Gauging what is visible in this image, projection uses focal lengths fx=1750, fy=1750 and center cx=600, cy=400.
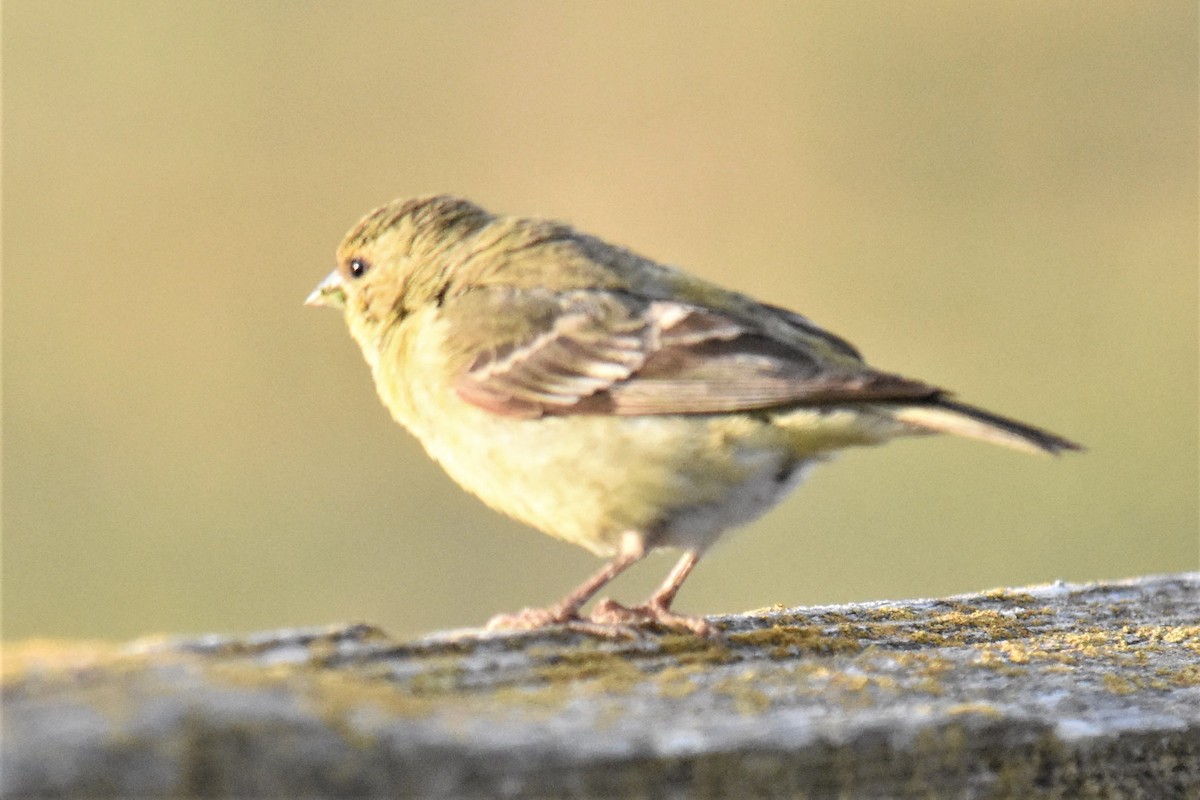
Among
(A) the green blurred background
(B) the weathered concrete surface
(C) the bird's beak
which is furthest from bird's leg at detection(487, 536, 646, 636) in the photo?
(A) the green blurred background

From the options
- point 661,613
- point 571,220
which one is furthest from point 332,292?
point 571,220

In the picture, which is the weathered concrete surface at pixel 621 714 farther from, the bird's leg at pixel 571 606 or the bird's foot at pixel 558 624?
the bird's leg at pixel 571 606

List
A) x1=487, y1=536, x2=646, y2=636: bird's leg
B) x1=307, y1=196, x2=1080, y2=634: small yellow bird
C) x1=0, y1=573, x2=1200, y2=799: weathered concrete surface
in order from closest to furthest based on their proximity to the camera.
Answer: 1. x1=0, y1=573, x2=1200, y2=799: weathered concrete surface
2. x1=487, y1=536, x2=646, y2=636: bird's leg
3. x1=307, y1=196, x2=1080, y2=634: small yellow bird

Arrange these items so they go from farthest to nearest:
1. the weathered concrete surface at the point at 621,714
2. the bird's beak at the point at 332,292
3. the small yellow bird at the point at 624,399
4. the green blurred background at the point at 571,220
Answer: the green blurred background at the point at 571,220 → the bird's beak at the point at 332,292 → the small yellow bird at the point at 624,399 → the weathered concrete surface at the point at 621,714

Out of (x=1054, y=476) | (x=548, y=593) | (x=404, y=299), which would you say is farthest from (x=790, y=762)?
(x=1054, y=476)

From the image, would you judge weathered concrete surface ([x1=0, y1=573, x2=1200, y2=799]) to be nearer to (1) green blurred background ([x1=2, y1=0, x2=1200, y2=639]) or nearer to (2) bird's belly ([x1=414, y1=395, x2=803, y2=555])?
(2) bird's belly ([x1=414, y1=395, x2=803, y2=555])

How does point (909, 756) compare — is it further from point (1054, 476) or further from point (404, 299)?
point (1054, 476)

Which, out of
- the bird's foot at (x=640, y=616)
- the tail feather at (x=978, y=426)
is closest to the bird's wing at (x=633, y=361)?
the tail feather at (x=978, y=426)

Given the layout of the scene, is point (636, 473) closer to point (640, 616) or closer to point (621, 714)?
point (640, 616)
